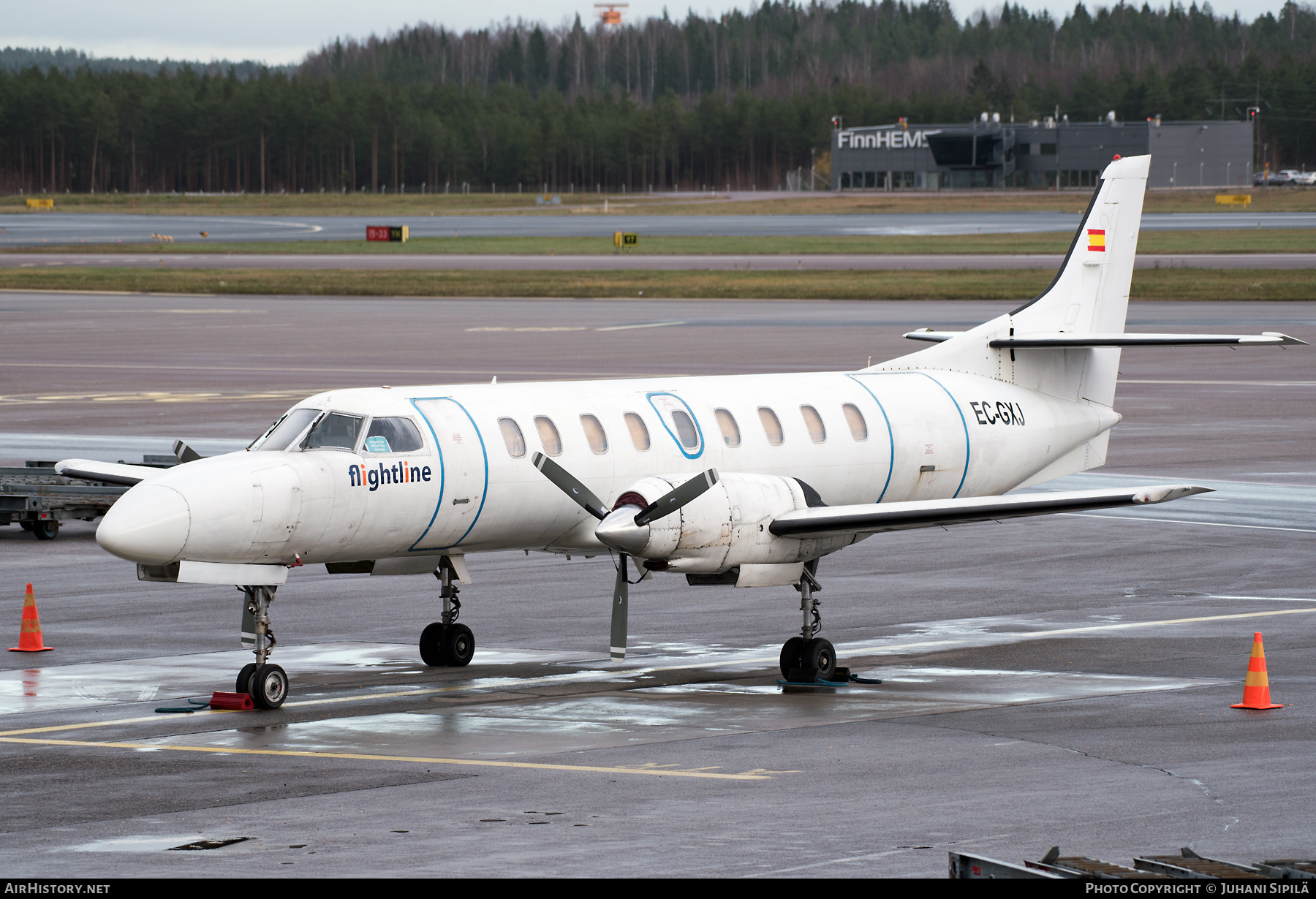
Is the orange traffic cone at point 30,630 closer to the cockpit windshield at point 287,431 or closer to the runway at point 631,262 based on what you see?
the cockpit windshield at point 287,431

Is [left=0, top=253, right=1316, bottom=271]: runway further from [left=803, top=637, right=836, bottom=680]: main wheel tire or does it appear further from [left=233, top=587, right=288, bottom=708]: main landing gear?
[left=233, top=587, right=288, bottom=708]: main landing gear

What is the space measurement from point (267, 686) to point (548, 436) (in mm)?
3681

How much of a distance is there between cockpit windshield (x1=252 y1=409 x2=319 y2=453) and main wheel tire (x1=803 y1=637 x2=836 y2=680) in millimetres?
5099

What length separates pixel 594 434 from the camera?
1689cm

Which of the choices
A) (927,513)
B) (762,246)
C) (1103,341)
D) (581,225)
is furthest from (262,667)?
(581,225)

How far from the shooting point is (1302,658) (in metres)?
16.6

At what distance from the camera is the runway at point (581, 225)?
12219 centimetres

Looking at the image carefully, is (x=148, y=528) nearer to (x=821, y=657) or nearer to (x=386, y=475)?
(x=386, y=475)

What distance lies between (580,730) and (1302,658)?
24.1ft

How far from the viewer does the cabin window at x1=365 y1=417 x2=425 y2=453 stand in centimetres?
1561

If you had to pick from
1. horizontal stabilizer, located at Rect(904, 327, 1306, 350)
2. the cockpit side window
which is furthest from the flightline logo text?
horizontal stabilizer, located at Rect(904, 327, 1306, 350)

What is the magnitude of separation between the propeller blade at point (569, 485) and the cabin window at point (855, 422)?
12.0ft

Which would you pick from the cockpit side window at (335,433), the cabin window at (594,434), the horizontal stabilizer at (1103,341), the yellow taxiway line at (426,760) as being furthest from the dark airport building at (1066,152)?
the yellow taxiway line at (426,760)

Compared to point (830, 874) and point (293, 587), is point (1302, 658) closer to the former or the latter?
point (830, 874)
